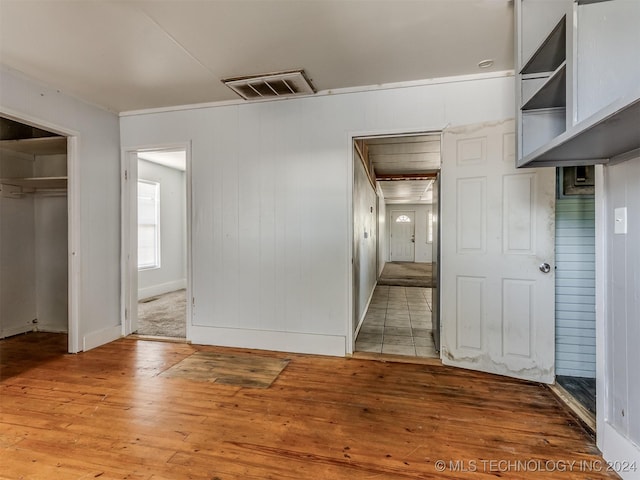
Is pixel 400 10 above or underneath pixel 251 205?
above

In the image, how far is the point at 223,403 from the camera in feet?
7.23

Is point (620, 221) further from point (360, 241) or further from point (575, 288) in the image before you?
point (360, 241)

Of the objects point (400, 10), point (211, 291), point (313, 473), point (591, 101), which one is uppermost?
point (400, 10)

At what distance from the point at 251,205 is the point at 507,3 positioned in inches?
102

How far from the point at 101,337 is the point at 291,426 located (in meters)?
2.71

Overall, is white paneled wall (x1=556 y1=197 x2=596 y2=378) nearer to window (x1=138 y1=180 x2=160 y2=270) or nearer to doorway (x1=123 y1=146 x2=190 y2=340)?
doorway (x1=123 y1=146 x2=190 y2=340)

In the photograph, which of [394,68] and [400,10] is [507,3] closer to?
[400,10]

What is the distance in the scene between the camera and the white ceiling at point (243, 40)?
6.33ft

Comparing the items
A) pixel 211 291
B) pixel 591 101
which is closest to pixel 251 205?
pixel 211 291

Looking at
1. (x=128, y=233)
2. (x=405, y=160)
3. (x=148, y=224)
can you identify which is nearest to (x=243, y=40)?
(x=128, y=233)

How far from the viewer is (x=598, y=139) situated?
131 cm

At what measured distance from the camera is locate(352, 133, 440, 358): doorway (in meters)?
3.45

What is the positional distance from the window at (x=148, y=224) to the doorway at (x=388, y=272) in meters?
4.13

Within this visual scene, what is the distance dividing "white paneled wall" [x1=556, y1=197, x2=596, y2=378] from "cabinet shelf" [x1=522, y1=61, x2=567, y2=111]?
123cm
